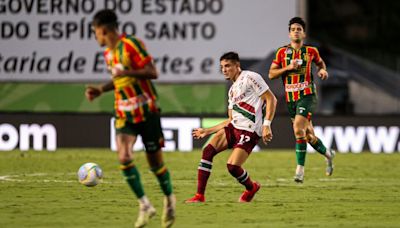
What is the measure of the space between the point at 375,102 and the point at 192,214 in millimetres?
22428

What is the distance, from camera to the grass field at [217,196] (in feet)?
37.6

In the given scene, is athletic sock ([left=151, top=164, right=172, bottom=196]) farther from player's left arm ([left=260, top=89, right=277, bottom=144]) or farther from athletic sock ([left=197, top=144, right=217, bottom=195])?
player's left arm ([left=260, top=89, right=277, bottom=144])

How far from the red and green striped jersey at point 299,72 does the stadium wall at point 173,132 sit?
756 cm

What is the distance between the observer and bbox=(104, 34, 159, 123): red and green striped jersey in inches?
424

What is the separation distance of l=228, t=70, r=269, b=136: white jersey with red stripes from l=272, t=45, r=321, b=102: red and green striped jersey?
2.76 metres

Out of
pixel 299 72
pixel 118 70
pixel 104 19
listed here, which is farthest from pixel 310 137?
pixel 104 19

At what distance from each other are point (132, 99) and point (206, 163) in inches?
106

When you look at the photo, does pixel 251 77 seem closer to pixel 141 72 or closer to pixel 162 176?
pixel 162 176

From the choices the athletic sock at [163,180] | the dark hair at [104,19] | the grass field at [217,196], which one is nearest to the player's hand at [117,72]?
the dark hair at [104,19]

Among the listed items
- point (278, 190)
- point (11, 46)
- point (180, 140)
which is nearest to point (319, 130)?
point (180, 140)

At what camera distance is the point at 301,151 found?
53.0 feet

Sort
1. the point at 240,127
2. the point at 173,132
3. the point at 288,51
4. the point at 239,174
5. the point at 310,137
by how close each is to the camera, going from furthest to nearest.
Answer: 1. the point at 173,132
2. the point at 310,137
3. the point at 288,51
4. the point at 240,127
5. the point at 239,174

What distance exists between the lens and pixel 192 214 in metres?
12.0

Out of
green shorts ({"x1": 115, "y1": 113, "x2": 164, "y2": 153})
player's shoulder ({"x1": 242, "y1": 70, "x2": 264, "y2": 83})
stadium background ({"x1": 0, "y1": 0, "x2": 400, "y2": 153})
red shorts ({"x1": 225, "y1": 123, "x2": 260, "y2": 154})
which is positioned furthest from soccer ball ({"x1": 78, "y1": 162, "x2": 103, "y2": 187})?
stadium background ({"x1": 0, "y1": 0, "x2": 400, "y2": 153})
